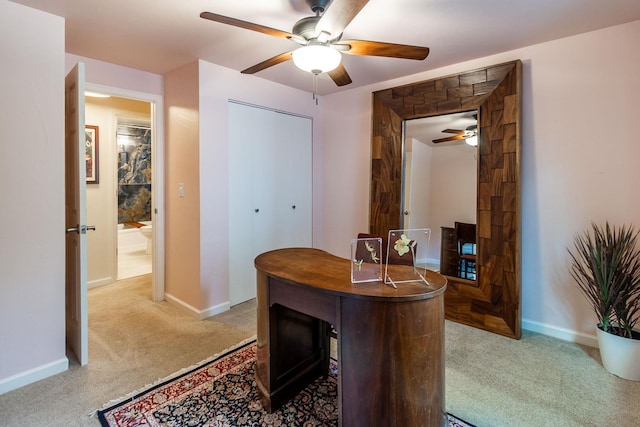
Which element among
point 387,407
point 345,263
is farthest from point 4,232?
point 387,407

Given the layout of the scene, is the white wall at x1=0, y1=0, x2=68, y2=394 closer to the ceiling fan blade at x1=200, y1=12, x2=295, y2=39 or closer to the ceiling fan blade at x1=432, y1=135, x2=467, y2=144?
the ceiling fan blade at x1=200, y1=12, x2=295, y2=39

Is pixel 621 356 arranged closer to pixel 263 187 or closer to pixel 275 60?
pixel 275 60

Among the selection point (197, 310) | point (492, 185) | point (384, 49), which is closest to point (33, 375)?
point (197, 310)

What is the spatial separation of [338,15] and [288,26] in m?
0.86

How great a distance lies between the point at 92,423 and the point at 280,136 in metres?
2.90

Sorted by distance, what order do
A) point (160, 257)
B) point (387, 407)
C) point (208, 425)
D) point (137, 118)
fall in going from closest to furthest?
point (387, 407), point (208, 425), point (160, 257), point (137, 118)

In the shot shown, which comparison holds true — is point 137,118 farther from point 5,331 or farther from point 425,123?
point 425,123

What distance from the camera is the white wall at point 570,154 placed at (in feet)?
7.59

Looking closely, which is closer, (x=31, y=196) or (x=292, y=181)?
(x=31, y=196)

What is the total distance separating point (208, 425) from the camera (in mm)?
1679

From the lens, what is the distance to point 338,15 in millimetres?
1567

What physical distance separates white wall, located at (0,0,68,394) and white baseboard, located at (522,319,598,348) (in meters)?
3.53

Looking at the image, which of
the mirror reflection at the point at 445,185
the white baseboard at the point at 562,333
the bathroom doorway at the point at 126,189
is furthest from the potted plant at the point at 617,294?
the bathroom doorway at the point at 126,189

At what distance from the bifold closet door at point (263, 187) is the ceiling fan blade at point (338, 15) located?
1.71 metres
